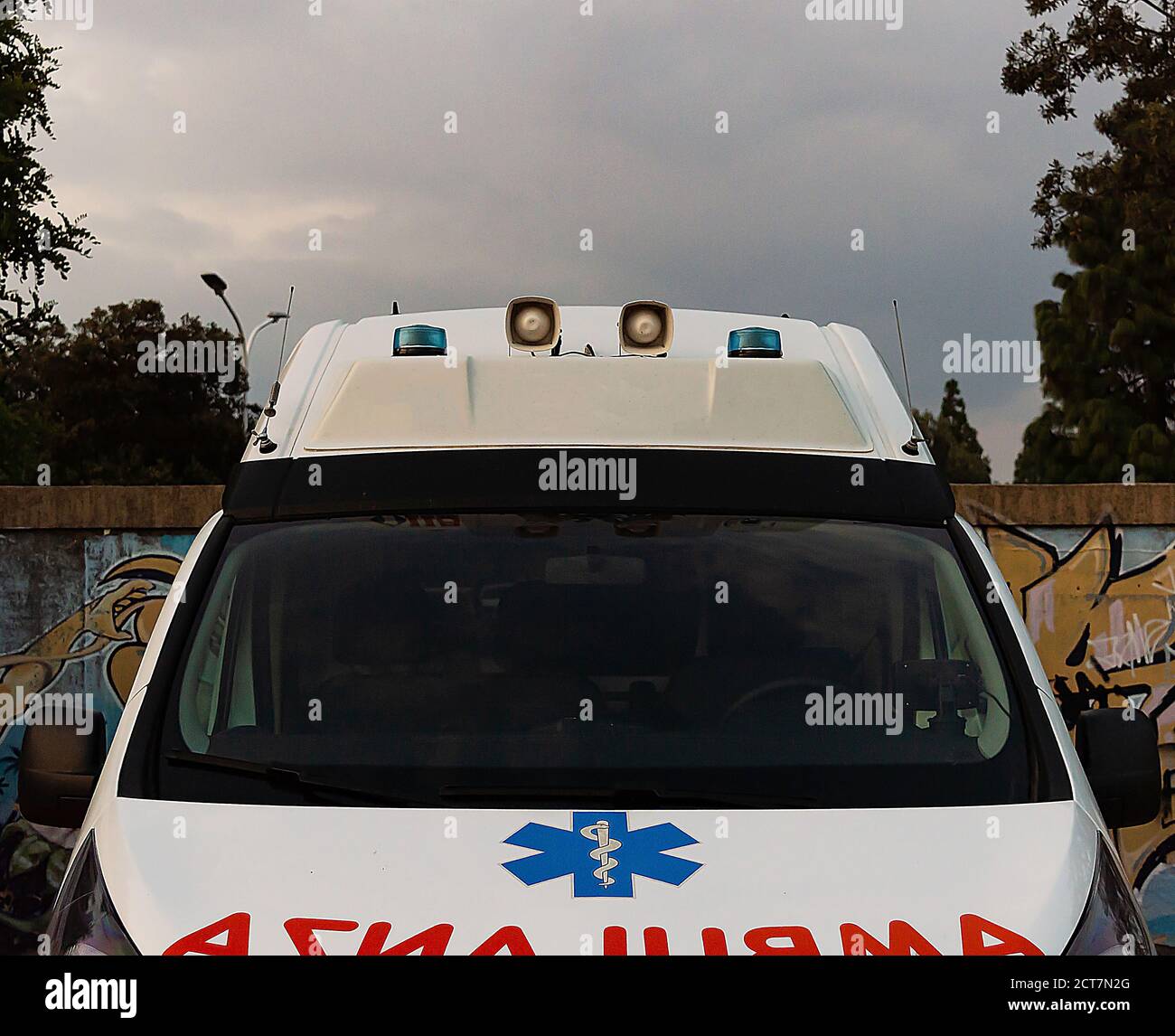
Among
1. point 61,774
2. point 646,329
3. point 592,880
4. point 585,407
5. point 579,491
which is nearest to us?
point 592,880

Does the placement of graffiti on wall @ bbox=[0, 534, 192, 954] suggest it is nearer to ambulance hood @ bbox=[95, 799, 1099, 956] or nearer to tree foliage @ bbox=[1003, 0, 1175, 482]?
ambulance hood @ bbox=[95, 799, 1099, 956]

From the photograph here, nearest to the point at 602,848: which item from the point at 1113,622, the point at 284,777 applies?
the point at 284,777

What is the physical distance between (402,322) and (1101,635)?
4737 millimetres

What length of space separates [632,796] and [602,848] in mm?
175

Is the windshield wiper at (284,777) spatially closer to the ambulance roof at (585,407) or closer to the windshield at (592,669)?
the windshield at (592,669)

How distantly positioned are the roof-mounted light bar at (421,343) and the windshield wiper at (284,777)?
122cm

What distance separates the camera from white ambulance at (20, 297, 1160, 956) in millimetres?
2457

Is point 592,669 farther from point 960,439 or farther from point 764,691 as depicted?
point 960,439

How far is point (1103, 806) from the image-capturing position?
302 cm

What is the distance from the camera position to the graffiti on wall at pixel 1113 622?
24.2ft

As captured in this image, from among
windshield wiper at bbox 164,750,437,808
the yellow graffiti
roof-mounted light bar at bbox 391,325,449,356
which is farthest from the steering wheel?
the yellow graffiti

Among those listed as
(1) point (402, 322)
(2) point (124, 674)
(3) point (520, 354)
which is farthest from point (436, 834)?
(2) point (124, 674)

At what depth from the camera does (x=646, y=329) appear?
379 cm
